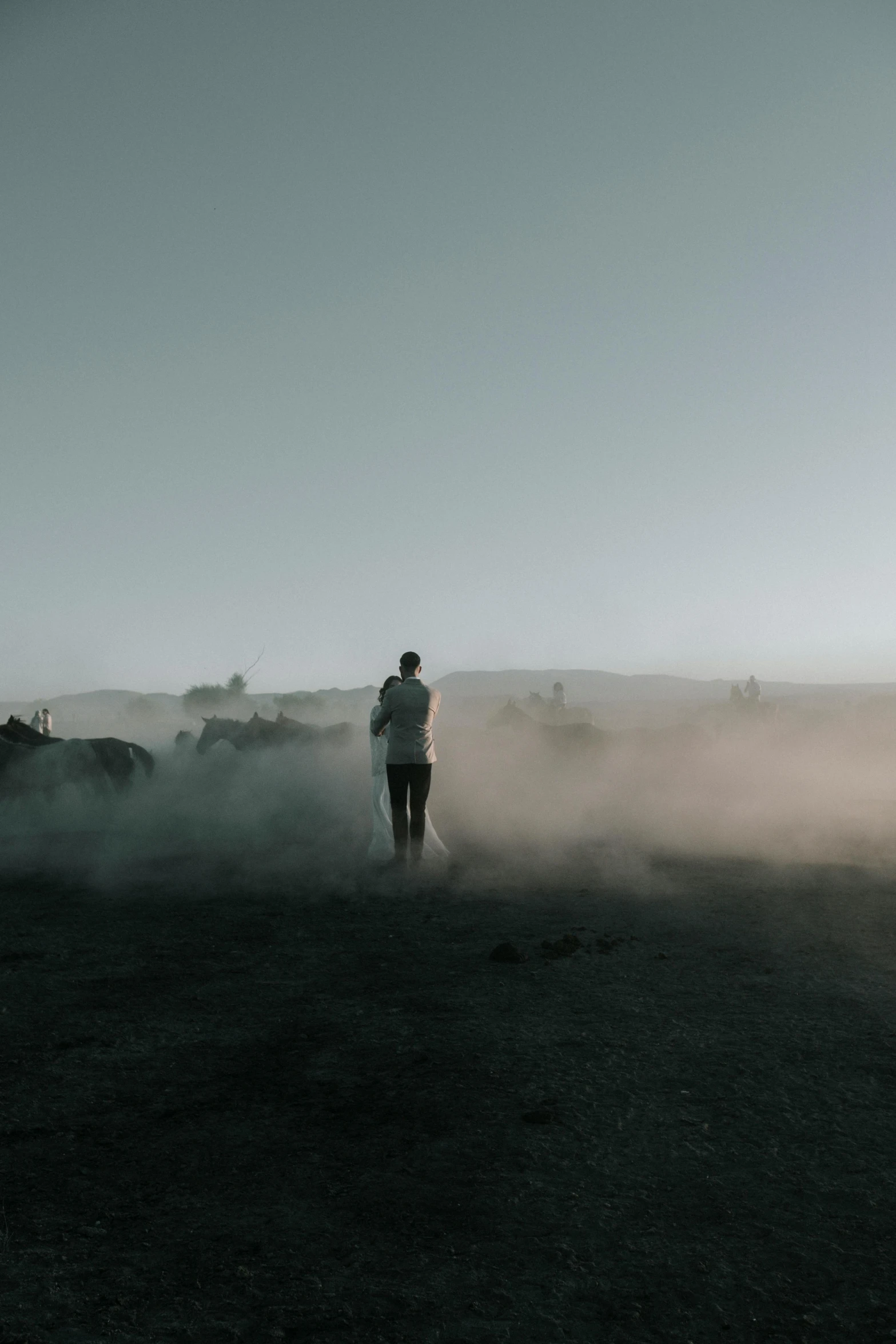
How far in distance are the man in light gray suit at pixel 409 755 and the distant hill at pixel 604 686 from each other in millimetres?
132860

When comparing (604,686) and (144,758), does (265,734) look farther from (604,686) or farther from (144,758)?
(604,686)

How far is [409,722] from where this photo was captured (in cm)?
867

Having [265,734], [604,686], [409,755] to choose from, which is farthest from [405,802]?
[604,686]

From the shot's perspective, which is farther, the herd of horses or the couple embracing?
the herd of horses

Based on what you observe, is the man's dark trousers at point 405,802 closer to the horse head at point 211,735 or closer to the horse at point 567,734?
the horse at point 567,734

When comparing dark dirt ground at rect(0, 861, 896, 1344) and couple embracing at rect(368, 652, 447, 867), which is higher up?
couple embracing at rect(368, 652, 447, 867)

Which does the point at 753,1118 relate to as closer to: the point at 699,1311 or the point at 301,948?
the point at 699,1311

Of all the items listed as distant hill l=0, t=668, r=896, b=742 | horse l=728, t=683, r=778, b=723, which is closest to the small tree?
distant hill l=0, t=668, r=896, b=742

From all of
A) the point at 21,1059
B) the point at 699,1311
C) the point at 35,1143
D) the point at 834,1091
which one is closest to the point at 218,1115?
the point at 35,1143

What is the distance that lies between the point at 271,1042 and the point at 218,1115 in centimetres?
84

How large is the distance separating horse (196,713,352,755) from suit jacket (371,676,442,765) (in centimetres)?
755

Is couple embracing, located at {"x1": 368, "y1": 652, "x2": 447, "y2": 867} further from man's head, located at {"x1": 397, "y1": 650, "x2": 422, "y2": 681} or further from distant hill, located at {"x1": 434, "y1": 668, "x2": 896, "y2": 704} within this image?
distant hill, located at {"x1": 434, "y1": 668, "x2": 896, "y2": 704}

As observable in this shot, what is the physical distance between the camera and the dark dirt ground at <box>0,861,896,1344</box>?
2182mm

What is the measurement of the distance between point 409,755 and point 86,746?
830cm
